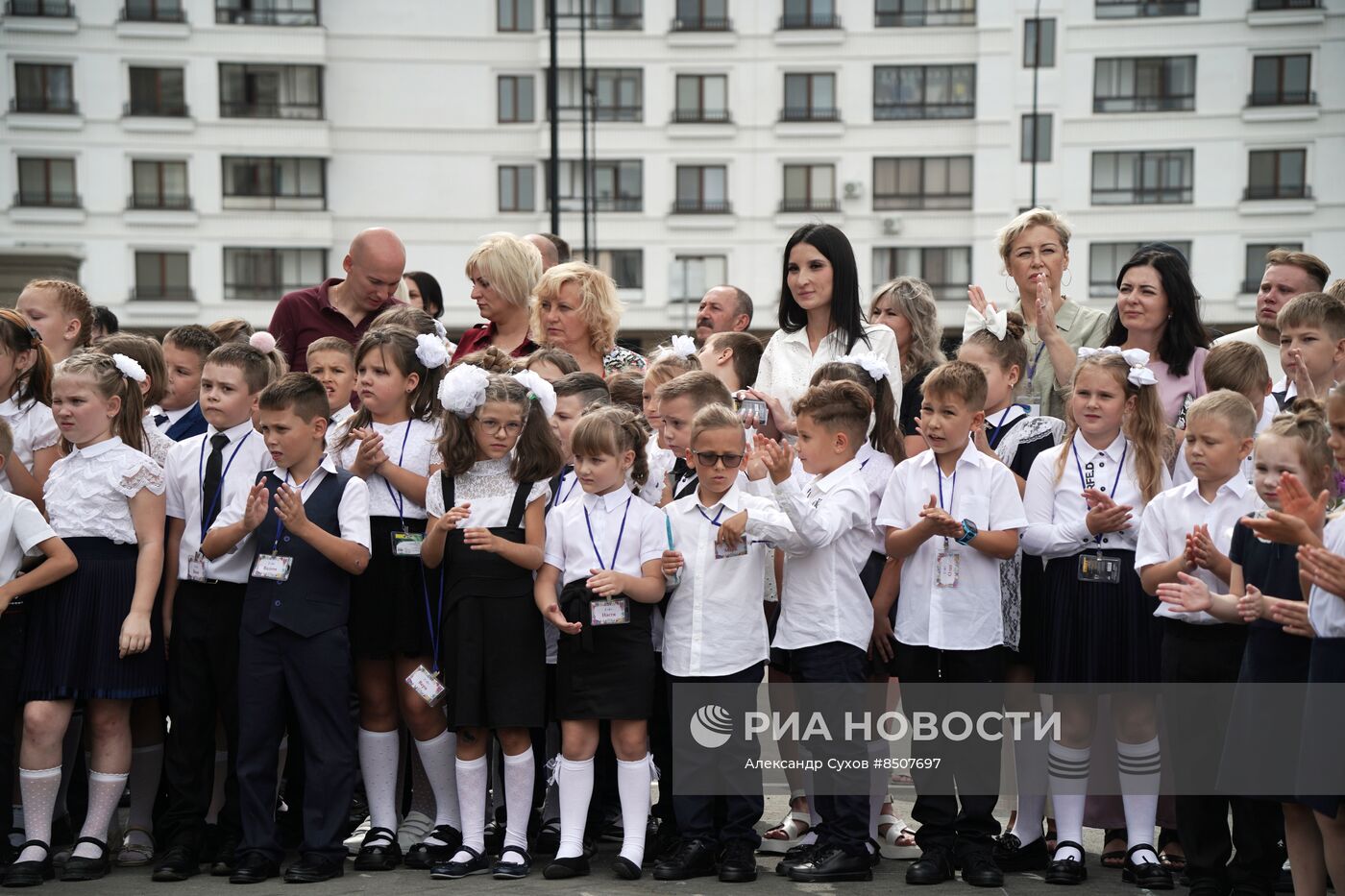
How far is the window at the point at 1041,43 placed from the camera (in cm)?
4244

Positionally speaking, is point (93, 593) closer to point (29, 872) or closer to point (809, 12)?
point (29, 872)

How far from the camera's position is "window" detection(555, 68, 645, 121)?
43.4 metres

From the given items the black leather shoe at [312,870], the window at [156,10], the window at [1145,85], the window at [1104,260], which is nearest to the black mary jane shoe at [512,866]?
the black leather shoe at [312,870]

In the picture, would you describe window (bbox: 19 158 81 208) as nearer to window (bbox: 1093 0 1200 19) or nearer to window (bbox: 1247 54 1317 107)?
window (bbox: 1093 0 1200 19)

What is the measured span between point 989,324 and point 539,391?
2.26 metres

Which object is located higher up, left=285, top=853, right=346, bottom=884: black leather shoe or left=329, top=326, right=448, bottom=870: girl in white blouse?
left=329, top=326, right=448, bottom=870: girl in white blouse

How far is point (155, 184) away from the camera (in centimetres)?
4347

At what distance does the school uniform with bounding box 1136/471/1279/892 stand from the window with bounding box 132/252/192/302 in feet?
135

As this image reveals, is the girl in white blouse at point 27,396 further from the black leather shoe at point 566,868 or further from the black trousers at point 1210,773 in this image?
the black trousers at point 1210,773

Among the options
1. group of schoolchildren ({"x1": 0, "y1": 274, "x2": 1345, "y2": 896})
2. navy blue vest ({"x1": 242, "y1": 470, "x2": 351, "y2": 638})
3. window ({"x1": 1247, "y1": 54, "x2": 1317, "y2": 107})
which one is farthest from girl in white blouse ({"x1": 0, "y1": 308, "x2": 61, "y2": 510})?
window ({"x1": 1247, "y1": 54, "x2": 1317, "y2": 107})

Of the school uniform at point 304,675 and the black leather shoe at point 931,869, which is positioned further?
the school uniform at point 304,675

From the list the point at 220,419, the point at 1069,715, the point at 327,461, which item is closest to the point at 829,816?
the point at 1069,715

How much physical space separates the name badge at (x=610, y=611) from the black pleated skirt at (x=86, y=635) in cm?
188

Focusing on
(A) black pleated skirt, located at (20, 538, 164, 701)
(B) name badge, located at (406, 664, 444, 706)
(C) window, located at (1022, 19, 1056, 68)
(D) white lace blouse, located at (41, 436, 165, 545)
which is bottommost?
(B) name badge, located at (406, 664, 444, 706)
